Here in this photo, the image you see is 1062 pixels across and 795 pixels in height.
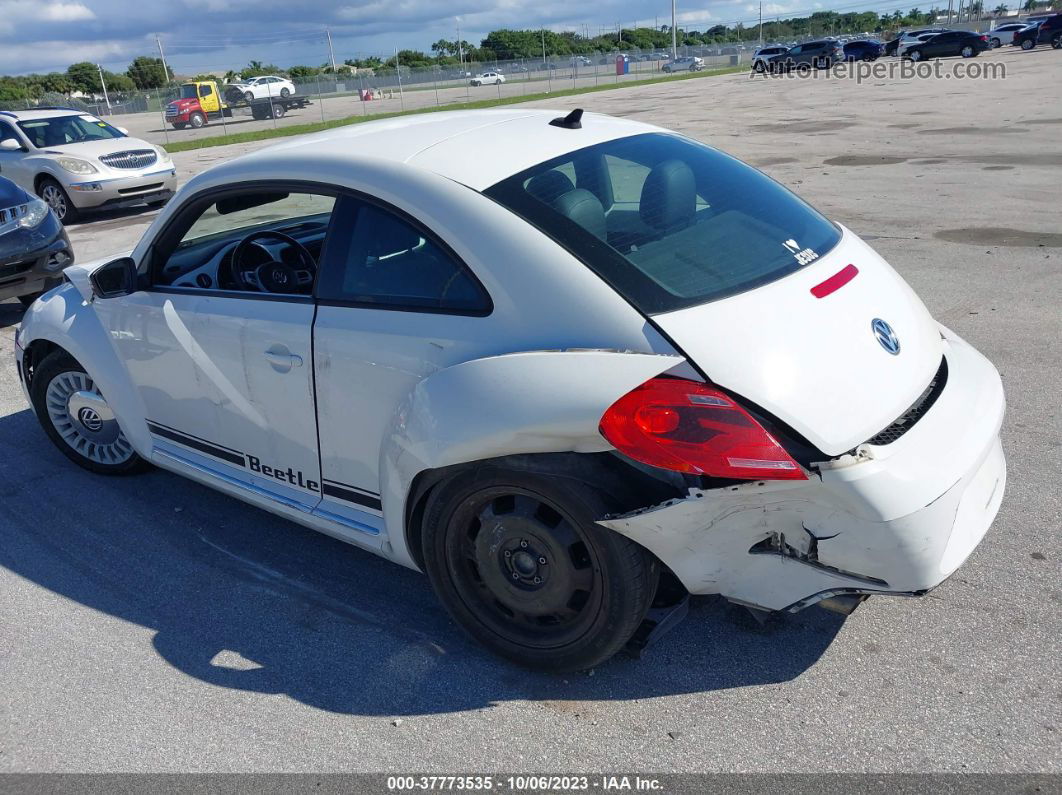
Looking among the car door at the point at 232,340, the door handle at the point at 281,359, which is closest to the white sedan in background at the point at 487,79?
the car door at the point at 232,340

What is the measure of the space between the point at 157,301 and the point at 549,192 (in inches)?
73.0

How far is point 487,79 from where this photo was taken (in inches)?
2355

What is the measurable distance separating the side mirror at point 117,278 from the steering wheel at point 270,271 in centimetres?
42

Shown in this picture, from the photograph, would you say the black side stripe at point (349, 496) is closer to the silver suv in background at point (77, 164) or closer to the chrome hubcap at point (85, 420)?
the chrome hubcap at point (85, 420)

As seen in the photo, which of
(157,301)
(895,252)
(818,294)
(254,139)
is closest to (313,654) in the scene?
(157,301)

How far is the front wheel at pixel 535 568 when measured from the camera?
8.56ft

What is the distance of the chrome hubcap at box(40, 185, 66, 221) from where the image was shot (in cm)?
1411

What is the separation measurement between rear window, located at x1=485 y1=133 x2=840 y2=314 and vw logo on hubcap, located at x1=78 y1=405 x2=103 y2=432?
8.90 ft

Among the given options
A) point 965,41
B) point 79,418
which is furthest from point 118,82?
point 79,418

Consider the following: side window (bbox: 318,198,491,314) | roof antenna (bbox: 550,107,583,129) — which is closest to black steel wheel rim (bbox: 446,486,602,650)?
side window (bbox: 318,198,491,314)

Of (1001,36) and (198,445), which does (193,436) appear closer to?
(198,445)

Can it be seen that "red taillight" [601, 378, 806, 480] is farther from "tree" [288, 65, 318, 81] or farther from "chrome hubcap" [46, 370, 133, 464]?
"tree" [288, 65, 318, 81]

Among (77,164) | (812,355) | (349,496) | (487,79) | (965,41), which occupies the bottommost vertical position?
(965,41)

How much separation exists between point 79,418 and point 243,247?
1.47 m
